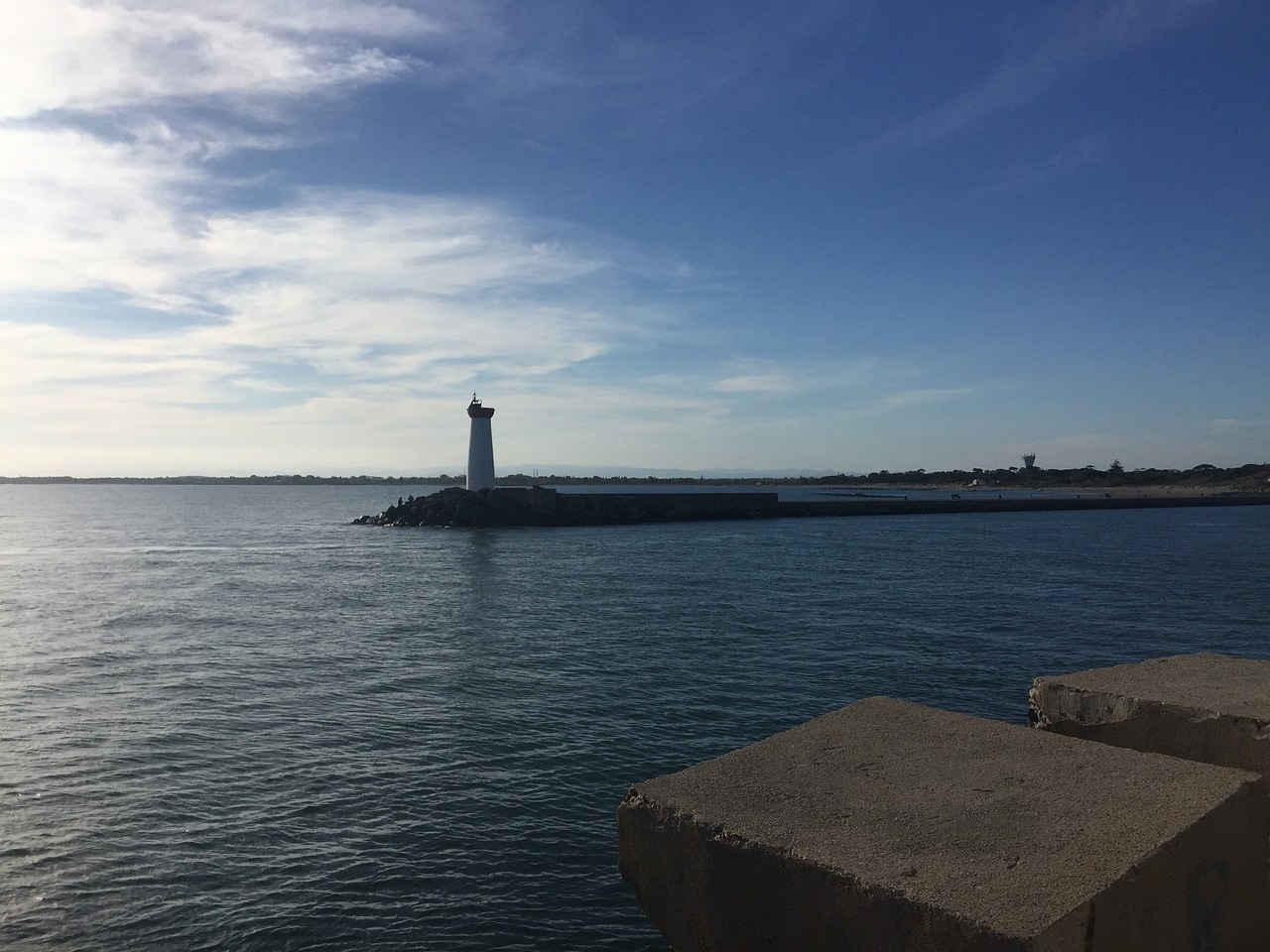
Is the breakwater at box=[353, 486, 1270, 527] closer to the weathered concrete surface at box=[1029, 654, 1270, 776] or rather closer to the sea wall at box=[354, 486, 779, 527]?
the sea wall at box=[354, 486, 779, 527]

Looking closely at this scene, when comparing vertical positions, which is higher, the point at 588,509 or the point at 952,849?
the point at 588,509

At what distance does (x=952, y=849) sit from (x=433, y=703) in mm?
9927

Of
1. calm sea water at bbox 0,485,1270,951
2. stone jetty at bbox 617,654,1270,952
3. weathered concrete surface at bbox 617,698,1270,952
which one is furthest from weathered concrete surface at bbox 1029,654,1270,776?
calm sea water at bbox 0,485,1270,951

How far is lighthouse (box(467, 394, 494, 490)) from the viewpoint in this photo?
165 ft

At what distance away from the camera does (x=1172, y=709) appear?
4.46 metres

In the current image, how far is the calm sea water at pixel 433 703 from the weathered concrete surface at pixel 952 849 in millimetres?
2880

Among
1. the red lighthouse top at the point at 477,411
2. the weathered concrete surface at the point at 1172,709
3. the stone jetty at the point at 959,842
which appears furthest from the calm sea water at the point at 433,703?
the red lighthouse top at the point at 477,411

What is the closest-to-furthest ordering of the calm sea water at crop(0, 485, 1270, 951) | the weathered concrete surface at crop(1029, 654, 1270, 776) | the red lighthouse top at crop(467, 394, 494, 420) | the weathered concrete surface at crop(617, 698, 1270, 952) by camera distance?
the weathered concrete surface at crop(617, 698, 1270, 952), the weathered concrete surface at crop(1029, 654, 1270, 776), the calm sea water at crop(0, 485, 1270, 951), the red lighthouse top at crop(467, 394, 494, 420)

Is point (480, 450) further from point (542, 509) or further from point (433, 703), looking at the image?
point (433, 703)

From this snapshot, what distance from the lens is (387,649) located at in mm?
16172

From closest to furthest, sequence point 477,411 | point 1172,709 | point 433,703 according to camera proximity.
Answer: point 1172,709 → point 433,703 → point 477,411

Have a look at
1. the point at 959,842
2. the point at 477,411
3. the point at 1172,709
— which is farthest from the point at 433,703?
the point at 477,411

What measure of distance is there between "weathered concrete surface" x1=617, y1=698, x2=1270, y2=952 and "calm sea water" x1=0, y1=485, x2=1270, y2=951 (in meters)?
2.88

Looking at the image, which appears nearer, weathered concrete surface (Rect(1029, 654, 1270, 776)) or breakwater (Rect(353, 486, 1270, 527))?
weathered concrete surface (Rect(1029, 654, 1270, 776))
